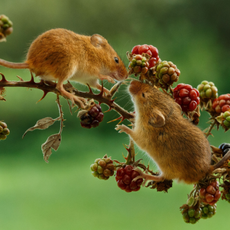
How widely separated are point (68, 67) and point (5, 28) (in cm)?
30

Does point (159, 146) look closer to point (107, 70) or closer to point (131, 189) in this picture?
point (131, 189)

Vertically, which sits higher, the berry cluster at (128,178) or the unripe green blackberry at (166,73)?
the unripe green blackberry at (166,73)

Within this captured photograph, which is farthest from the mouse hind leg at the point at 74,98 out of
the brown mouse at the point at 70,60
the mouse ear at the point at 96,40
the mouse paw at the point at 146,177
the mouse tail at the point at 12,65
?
the mouse ear at the point at 96,40

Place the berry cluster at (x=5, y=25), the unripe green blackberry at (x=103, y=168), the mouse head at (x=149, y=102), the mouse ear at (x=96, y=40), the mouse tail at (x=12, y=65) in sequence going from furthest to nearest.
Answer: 1. the mouse ear at (x=96, y=40)
2. the mouse head at (x=149, y=102)
3. the unripe green blackberry at (x=103, y=168)
4. the mouse tail at (x=12, y=65)
5. the berry cluster at (x=5, y=25)

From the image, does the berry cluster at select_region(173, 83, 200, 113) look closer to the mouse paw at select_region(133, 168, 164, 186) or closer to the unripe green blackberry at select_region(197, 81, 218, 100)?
the unripe green blackberry at select_region(197, 81, 218, 100)

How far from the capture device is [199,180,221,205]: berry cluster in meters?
0.75

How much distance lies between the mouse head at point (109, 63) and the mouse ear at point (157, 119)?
239mm

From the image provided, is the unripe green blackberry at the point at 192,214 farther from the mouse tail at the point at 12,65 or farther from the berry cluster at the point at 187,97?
the mouse tail at the point at 12,65

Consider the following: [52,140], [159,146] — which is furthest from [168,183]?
[52,140]

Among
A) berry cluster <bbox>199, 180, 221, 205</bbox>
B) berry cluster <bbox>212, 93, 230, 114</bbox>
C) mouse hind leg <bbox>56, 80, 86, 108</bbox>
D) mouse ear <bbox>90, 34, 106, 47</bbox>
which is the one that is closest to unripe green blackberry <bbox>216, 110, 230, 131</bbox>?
berry cluster <bbox>212, 93, 230, 114</bbox>

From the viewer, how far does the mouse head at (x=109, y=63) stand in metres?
1.12

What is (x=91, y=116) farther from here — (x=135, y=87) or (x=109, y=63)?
(x=109, y=63)

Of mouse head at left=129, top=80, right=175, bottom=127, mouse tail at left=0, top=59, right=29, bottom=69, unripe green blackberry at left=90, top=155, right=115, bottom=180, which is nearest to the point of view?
mouse tail at left=0, top=59, right=29, bottom=69

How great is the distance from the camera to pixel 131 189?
2.71 ft
